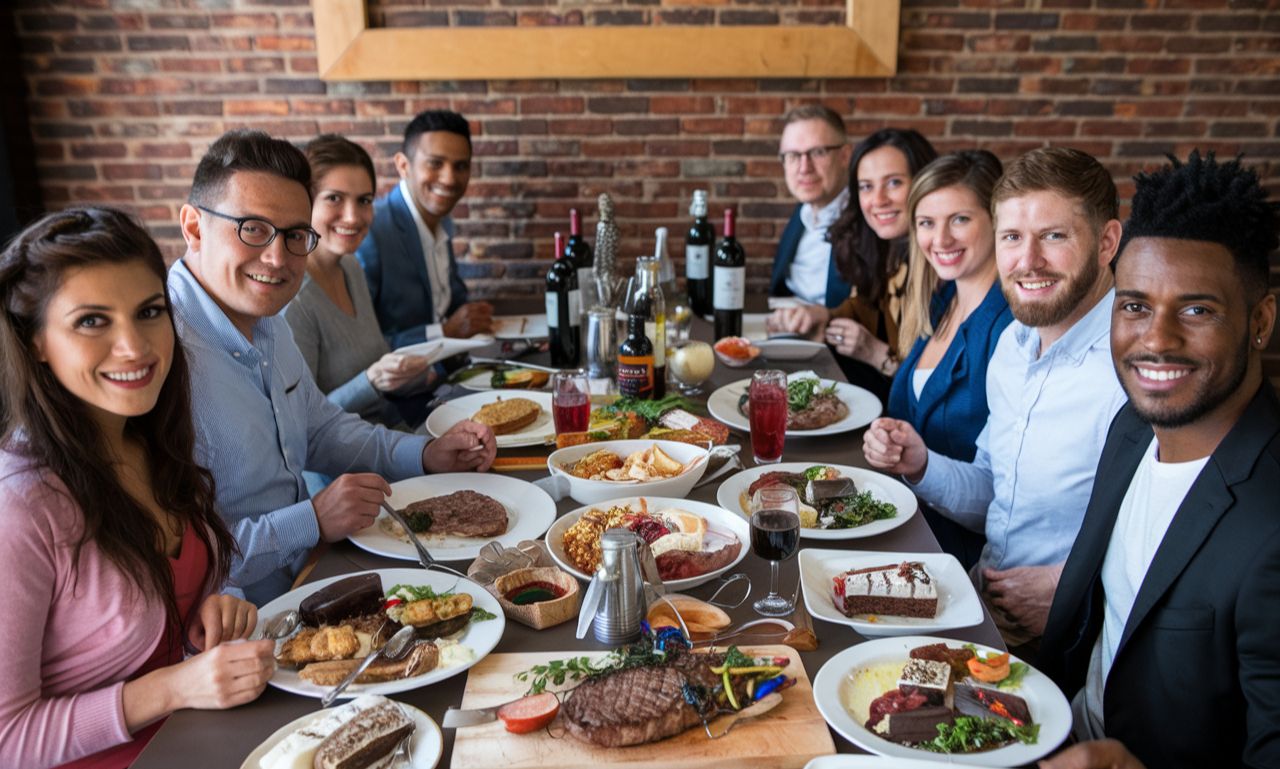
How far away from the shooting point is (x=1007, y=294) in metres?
1.97

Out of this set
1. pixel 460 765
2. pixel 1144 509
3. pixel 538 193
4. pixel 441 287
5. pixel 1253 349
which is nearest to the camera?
pixel 460 765

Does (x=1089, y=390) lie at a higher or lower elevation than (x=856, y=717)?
higher

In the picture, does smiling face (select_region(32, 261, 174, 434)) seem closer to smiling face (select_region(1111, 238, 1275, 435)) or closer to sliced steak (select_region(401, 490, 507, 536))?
sliced steak (select_region(401, 490, 507, 536))

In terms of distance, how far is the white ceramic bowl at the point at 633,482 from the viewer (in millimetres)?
1773

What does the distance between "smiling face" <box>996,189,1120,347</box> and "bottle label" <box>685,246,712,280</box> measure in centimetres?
160

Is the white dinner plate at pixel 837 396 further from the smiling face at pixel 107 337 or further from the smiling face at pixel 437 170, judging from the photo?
the smiling face at pixel 437 170

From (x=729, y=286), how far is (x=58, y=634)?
208 centimetres

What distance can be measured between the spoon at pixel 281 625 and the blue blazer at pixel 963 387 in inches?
64.6

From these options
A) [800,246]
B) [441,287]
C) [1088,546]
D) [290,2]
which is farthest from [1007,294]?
[290,2]

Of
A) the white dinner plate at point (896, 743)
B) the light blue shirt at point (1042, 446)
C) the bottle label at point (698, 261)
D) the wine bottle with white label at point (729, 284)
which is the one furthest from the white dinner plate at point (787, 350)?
the white dinner plate at point (896, 743)

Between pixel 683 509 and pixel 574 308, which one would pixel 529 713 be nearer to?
pixel 683 509

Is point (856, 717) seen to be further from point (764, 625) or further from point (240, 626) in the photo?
point (240, 626)

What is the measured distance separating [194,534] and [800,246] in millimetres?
3015

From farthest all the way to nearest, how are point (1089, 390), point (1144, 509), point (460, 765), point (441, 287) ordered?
1. point (441, 287)
2. point (1089, 390)
3. point (1144, 509)
4. point (460, 765)
